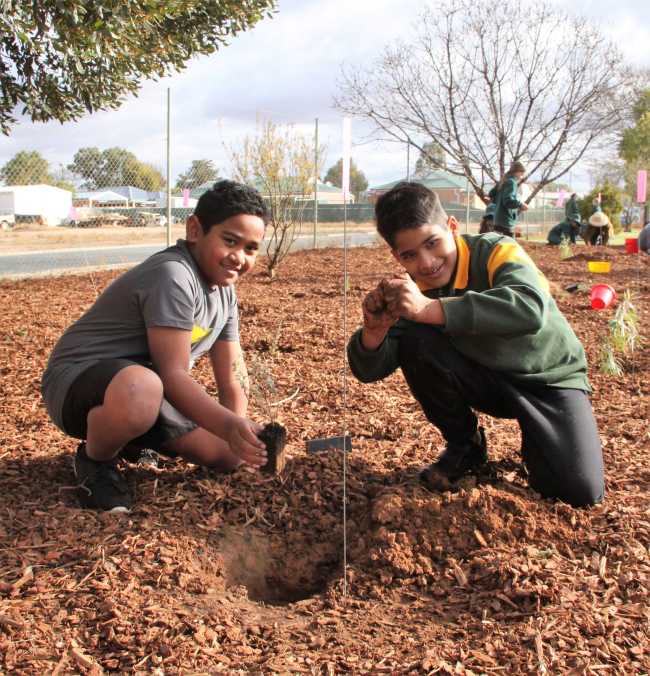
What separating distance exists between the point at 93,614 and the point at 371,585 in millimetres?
772

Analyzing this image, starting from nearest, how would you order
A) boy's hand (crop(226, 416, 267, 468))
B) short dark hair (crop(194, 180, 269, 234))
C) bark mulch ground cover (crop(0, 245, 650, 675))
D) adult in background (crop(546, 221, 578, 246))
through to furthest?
1. bark mulch ground cover (crop(0, 245, 650, 675))
2. boy's hand (crop(226, 416, 267, 468))
3. short dark hair (crop(194, 180, 269, 234))
4. adult in background (crop(546, 221, 578, 246))

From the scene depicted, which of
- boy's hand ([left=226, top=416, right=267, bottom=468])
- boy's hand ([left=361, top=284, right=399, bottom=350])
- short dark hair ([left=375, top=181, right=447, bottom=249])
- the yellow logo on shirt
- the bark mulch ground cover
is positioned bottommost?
the bark mulch ground cover

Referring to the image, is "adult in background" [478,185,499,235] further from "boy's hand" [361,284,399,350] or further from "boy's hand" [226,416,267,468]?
"boy's hand" [226,416,267,468]

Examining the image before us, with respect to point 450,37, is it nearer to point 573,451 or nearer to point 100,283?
point 100,283

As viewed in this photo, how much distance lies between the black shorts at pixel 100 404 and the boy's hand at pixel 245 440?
0.43 meters

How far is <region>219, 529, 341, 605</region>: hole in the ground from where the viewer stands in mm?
2215

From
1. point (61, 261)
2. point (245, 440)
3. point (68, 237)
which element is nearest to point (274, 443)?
point (245, 440)

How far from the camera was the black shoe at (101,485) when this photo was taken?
2.39 metres

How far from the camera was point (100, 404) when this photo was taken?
92.9 inches

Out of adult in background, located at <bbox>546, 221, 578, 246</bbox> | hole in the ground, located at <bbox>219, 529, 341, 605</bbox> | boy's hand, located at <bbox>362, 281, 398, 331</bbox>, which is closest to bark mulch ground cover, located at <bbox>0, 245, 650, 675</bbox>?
hole in the ground, located at <bbox>219, 529, 341, 605</bbox>

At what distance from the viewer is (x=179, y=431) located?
2.55 m

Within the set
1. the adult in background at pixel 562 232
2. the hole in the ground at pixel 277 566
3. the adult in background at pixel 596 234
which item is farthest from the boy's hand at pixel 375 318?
the adult in background at pixel 596 234

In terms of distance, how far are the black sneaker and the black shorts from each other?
2.89 ft

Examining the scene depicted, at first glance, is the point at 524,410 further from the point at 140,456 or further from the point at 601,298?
the point at 601,298
